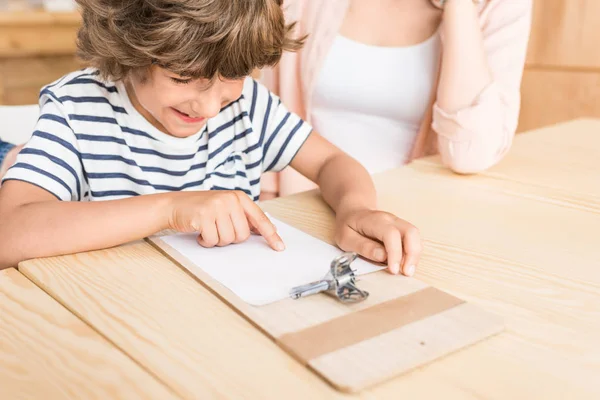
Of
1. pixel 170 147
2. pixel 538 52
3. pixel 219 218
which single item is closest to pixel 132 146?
pixel 170 147

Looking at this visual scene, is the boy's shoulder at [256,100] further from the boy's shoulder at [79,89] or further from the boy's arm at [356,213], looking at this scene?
the boy's shoulder at [79,89]

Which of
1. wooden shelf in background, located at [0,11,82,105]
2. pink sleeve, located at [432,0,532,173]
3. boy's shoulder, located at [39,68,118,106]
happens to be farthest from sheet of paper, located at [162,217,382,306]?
wooden shelf in background, located at [0,11,82,105]

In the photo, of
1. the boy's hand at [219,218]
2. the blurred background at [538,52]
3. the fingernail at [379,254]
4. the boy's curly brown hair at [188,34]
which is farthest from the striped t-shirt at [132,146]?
the blurred background at [538,52]

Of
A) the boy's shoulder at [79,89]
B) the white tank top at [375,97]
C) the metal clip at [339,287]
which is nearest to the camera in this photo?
the metal clip at [339,287]

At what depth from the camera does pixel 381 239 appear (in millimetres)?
752

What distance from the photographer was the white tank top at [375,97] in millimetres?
1356

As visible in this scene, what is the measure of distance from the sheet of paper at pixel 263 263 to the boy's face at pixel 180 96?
0.18m

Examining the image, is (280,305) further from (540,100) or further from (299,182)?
(540,100)

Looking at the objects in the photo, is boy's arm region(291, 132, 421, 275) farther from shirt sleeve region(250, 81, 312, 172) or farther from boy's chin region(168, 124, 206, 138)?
boy's chin region(168, 124, 206, 138)

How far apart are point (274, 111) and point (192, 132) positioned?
0.63ft

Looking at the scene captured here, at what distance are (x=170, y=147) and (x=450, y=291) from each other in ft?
1.80

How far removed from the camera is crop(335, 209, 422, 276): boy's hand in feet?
2.30

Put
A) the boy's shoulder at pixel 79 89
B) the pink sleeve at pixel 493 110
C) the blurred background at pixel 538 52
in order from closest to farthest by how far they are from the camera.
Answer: the boy's shoulder at pixel 79 89, the pink sleeve at pixel 493 110, the blurred background at pixel 538 52

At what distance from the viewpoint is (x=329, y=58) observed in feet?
4.58
